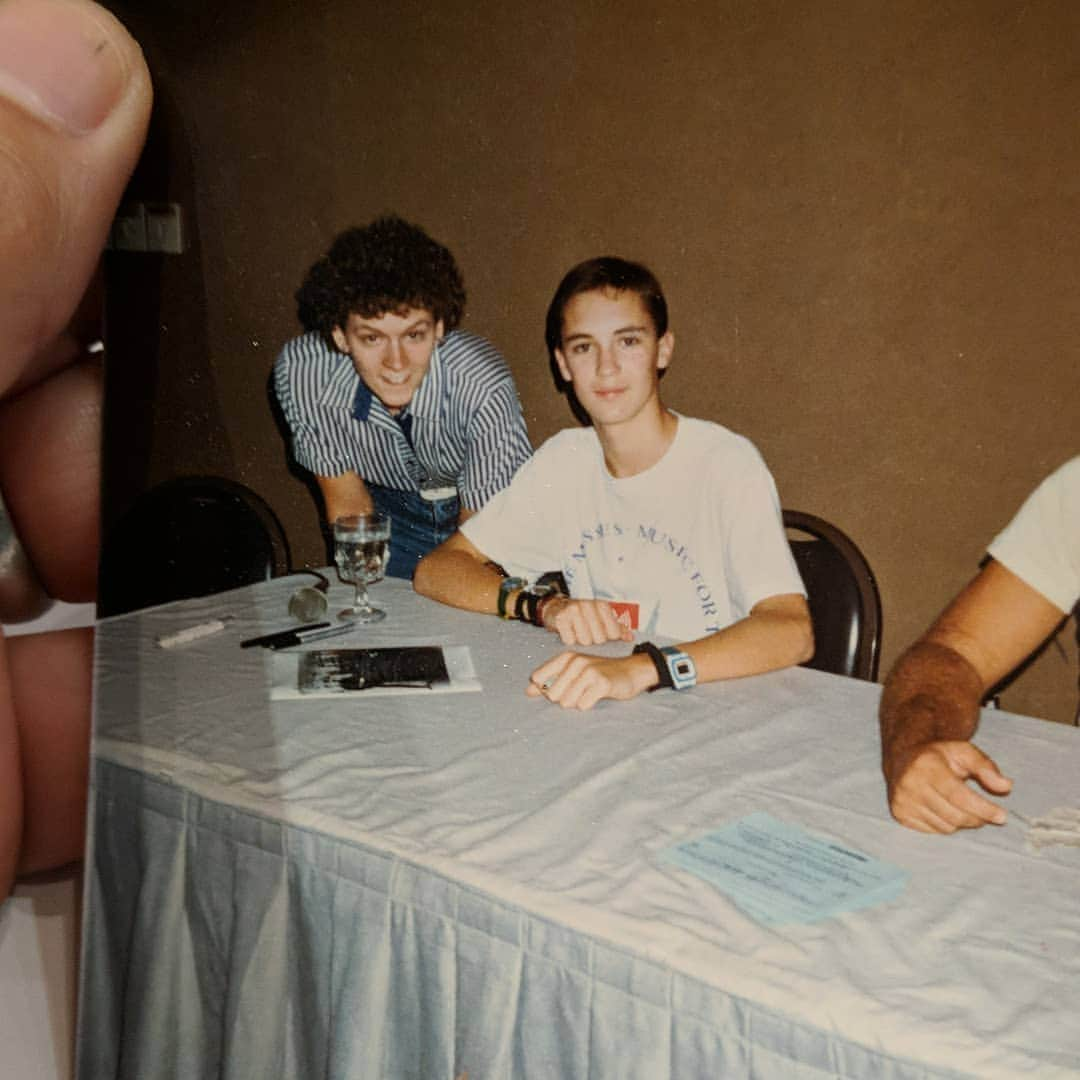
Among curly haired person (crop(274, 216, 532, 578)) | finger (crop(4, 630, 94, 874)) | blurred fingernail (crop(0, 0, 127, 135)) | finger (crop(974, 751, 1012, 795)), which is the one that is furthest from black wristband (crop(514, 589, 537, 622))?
blurred fingernail (crop(0, 0, 127, 135))

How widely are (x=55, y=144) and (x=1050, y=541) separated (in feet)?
2.70

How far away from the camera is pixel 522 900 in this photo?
455 mm

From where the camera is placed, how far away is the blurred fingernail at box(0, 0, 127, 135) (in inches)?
9.8

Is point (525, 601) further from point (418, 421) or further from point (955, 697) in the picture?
point (955, 697)

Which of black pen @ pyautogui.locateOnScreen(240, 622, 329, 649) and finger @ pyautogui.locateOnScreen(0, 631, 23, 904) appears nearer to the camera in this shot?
finger @ pyautogui.locateOnScreen(0, 631, 23, 904)

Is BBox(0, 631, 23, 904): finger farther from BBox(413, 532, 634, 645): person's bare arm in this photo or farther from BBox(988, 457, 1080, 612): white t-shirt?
BBox(988, 457, 1080, 612): white t-shirt

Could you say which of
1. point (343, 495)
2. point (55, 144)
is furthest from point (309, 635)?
point (55, 144)

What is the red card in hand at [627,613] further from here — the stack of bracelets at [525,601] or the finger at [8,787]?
the finger at [8,787]

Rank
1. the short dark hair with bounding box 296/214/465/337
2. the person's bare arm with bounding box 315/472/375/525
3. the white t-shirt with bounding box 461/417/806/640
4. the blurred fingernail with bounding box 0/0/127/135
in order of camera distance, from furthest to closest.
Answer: the white t-shirt with bounding box 461/417/806/640, the person's bare arm with bounding box 315/472/375/525, the short dark hair with bounding box 296/214/465/337, the blurred fingernail with bounding box 0/0/127/135

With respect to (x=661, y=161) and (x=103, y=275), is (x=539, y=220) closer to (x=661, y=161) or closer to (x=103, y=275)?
(x=661, y=161)

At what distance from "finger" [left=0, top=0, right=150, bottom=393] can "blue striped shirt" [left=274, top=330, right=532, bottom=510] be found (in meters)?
0.36

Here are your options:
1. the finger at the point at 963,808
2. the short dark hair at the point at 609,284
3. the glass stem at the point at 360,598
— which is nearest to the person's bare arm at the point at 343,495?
the glass stem at the point at 360,598

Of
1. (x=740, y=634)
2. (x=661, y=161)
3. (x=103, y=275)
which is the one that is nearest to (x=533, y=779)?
(x=740, y=634)

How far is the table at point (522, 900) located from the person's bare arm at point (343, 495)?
5.6 inches
